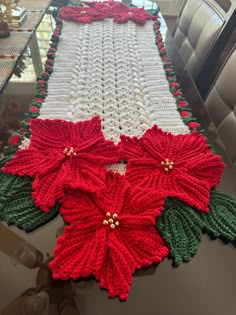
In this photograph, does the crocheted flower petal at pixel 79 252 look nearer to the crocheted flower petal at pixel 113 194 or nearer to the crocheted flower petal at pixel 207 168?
the crocheted flower petal at pixel 113 194

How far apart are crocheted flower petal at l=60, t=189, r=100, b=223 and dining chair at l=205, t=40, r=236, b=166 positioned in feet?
1.62

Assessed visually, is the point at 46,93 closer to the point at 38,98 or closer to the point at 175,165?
the point at 38,98

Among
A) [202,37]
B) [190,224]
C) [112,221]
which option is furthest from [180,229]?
[202,37]

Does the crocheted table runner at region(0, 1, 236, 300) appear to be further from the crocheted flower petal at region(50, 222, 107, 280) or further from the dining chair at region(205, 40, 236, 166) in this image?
the dining chair at region(205, 40, 236, 166)

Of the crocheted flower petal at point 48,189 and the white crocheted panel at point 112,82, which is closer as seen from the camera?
the crocheted flower petal at point 48,189

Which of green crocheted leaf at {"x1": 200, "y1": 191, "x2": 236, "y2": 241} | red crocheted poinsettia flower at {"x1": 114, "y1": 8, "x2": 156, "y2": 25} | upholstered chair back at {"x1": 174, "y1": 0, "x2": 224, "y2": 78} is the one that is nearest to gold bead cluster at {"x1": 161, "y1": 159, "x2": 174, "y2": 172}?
green crocheted leaf at {"x1": 200, "y1": 191, "x2": 236, "y2": 241}

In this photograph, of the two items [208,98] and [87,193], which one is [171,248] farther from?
[208,98]

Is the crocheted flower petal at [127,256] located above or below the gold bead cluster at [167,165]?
below

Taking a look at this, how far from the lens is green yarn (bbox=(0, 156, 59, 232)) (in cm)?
50

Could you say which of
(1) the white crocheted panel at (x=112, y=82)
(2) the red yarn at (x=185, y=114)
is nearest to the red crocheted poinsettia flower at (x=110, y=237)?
(1) the white crocheted panel at (x=112, y=82)

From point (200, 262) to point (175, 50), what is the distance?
2.89 ft

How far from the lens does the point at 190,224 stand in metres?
0.51

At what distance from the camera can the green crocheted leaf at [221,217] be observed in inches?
19.9

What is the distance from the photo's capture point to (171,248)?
47 cm
